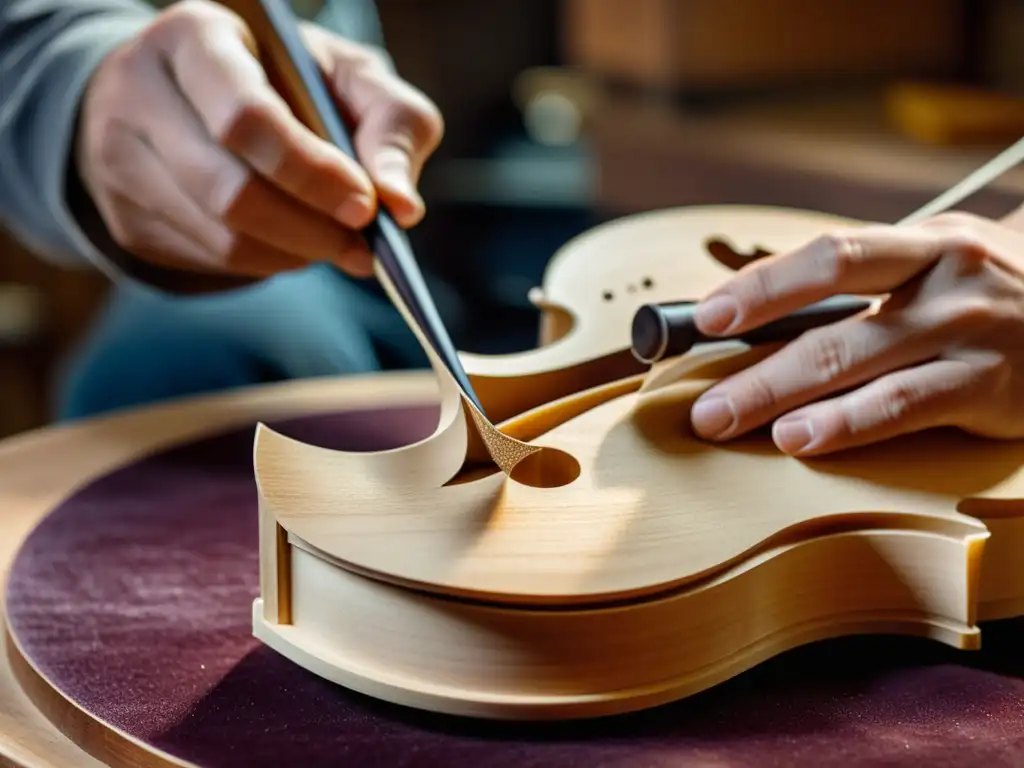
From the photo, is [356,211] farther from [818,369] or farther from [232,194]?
[818,369]

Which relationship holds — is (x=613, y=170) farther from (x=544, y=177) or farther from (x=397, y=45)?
(x=397, y=45)

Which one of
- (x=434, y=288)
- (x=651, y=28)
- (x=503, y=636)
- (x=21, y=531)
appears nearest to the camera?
(x=503, y=636)

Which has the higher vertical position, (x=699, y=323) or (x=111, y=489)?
(x=699, y=323)

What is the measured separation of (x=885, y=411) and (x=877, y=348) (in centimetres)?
3

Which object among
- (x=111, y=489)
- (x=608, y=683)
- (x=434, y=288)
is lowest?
(x=434, y=288)

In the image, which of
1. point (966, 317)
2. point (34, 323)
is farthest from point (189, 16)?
point (34, 323)

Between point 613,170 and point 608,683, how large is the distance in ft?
4.57

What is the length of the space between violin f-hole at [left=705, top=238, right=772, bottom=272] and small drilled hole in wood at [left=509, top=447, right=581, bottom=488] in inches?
11.0

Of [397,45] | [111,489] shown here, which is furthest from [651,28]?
[111,489]

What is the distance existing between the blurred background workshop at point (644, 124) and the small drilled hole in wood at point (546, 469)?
702 millimetres

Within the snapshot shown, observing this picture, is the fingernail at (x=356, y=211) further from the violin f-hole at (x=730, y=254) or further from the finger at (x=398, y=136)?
the violin f-hole at (x=730, y=254)

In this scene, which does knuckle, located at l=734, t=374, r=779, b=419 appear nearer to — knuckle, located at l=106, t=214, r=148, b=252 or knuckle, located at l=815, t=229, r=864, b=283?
knuckle, located at l=815, t=229, r=864, b=283

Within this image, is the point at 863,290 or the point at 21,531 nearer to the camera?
the point at 863,290

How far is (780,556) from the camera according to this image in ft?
1.88
